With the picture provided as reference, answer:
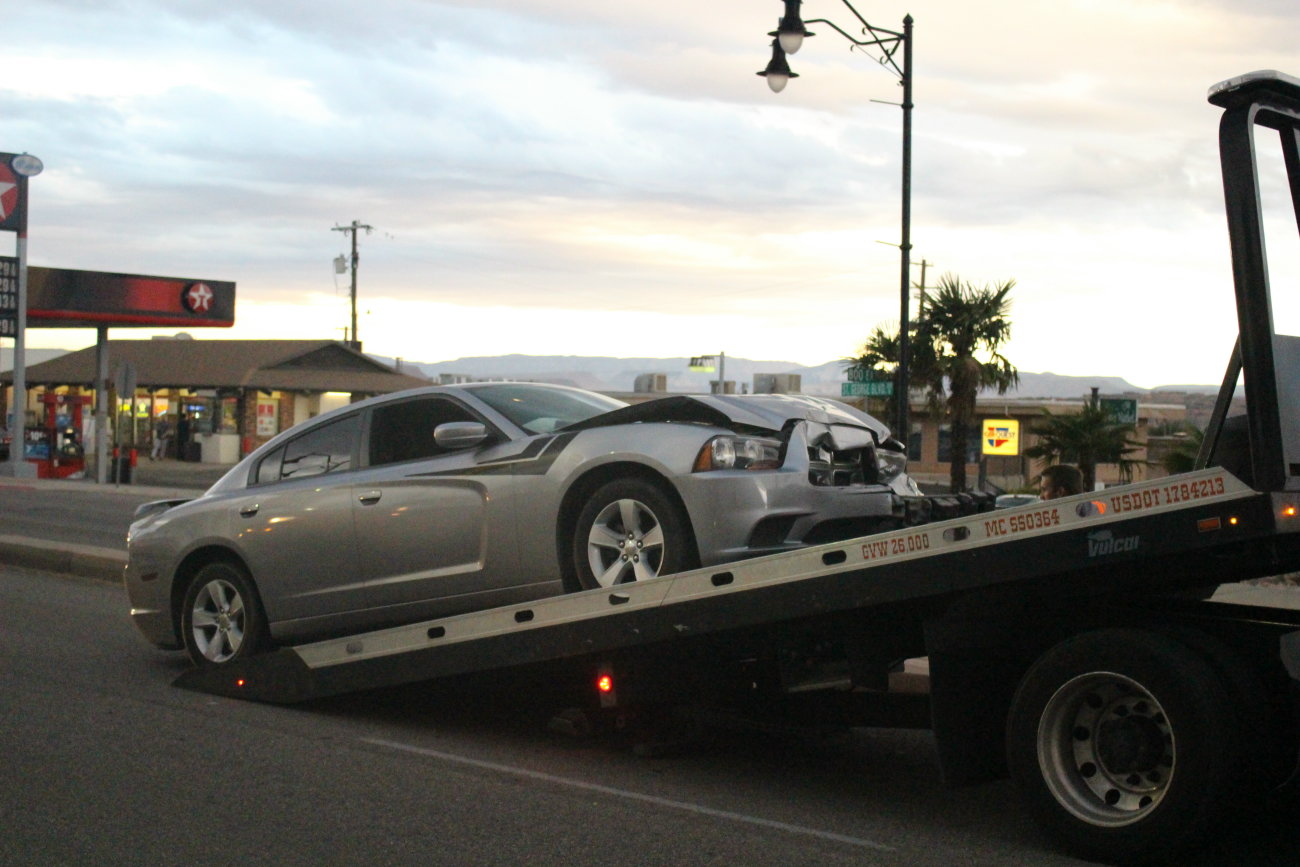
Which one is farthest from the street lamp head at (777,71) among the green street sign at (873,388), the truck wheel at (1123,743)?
the truck wheel at (1123,743)

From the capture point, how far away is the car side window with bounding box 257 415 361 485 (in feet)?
26.2

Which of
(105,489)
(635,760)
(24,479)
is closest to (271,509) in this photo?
(635,760)

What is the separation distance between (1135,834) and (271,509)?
519 centimetres

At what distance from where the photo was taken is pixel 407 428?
778cm

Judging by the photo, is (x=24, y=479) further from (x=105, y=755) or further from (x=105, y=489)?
(x=105, y=755)

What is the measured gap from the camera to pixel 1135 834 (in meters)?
4.75

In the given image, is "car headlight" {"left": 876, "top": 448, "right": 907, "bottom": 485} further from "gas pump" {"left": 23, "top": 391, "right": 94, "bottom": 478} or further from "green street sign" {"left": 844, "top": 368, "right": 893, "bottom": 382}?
"gas pump" {"left": 23, "top": 391, "right": 94, "bottom": 478}

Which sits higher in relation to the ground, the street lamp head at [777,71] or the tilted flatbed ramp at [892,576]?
the street lamp head at [777,71]

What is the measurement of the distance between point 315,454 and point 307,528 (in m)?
0.55

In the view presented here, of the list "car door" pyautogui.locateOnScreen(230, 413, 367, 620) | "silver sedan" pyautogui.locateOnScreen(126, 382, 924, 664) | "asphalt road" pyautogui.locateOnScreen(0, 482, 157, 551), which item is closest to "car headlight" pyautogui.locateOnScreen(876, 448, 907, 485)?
"silver sedan" pyautogui.locateOnScreen(126, 382, 924, 664)

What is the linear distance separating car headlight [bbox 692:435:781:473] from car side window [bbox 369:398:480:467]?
70.1 inches

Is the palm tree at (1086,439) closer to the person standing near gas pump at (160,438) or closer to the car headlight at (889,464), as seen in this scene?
the car headlight at (889,464)

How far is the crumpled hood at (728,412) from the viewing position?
661 cm

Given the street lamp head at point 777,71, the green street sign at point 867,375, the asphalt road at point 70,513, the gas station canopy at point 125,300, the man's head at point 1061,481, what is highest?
the street lamp head at point 777,71
